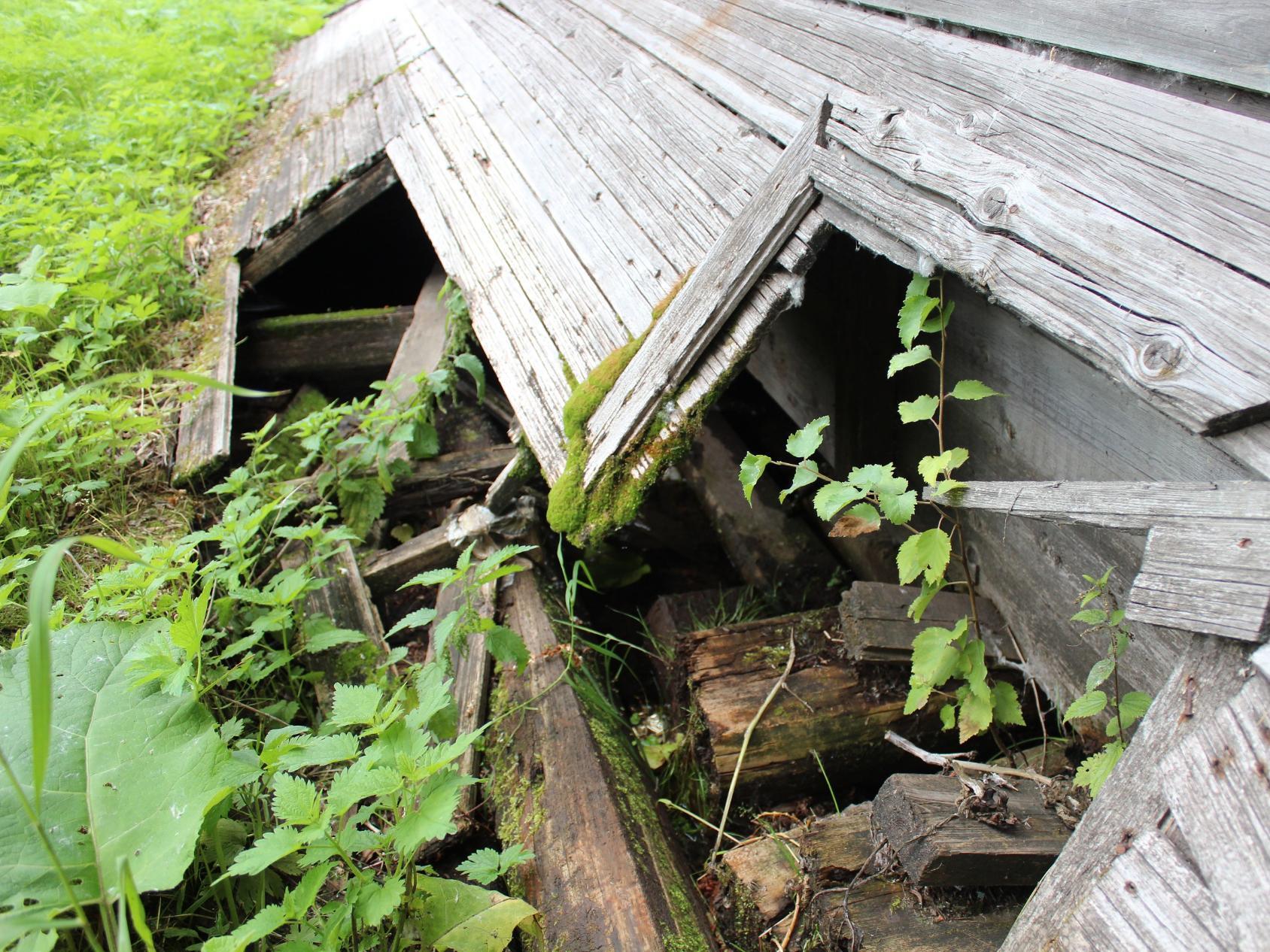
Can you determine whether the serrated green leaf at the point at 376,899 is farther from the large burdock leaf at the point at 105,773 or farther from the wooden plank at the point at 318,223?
the wooden plank at the point at 318,223

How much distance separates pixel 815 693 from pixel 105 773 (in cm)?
168

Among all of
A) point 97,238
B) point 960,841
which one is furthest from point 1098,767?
point 97,238

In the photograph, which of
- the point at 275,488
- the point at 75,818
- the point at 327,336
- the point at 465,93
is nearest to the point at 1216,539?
the point at 75,818

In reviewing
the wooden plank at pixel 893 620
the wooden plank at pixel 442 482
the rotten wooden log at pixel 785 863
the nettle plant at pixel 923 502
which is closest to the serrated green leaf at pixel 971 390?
the nettle plant at pixel 923 502

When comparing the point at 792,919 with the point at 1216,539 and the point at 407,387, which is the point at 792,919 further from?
the point at 407,387

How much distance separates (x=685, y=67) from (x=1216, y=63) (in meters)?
1.99

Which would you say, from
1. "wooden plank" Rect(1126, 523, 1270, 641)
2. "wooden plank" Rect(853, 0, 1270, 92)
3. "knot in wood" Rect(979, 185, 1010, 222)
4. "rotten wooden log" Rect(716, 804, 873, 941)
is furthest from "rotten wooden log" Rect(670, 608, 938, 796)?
"wooden plank" Rect(853, 0, 1270, 92)

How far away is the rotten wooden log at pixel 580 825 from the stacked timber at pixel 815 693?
280 millimetres

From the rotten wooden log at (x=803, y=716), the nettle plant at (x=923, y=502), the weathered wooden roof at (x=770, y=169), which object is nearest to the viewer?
the weathered wooden roof at (x=770, y=169)

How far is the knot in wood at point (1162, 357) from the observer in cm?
118

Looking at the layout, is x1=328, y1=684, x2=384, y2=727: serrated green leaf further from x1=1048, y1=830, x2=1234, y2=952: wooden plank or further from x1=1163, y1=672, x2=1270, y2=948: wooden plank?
x1=1163, y1=672, x2=1270, y2=948: wooden plank

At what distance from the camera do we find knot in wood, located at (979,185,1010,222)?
4.88 feet

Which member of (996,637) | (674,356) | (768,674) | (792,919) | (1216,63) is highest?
(1216,63)

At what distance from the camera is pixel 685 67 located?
3.10 meters
